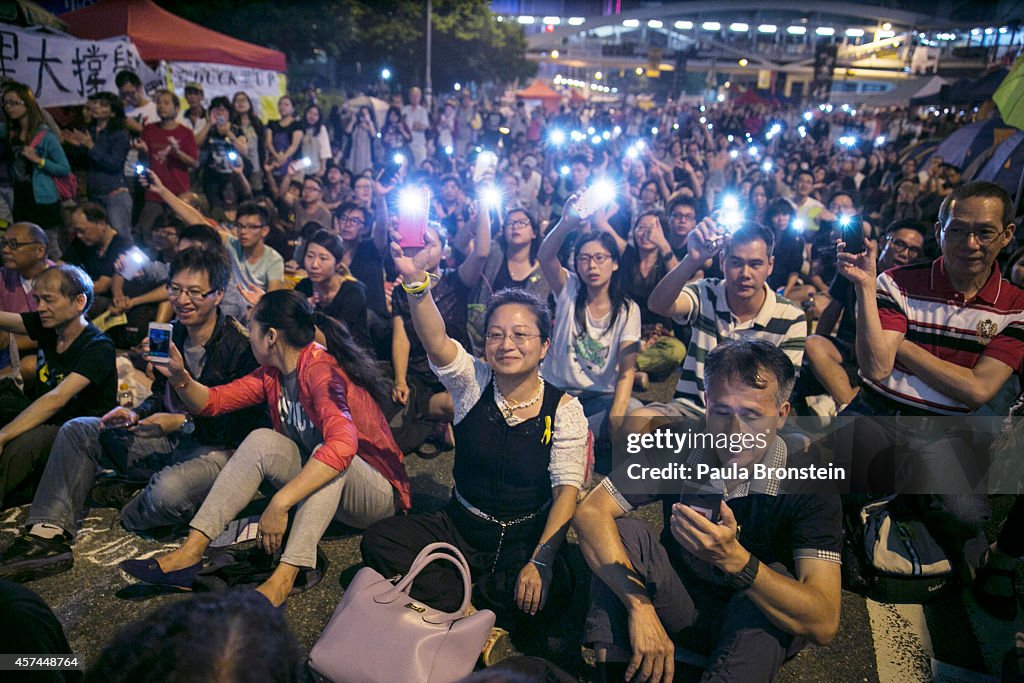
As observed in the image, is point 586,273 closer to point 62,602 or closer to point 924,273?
point 924,273

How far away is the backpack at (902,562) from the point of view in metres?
3.13

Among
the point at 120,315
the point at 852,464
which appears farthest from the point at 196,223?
the point at 852,464

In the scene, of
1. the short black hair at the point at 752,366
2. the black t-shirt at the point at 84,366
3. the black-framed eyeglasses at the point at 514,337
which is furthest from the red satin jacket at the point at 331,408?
the short black hair at the point at 752,366

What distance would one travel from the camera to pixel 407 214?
9.48ft

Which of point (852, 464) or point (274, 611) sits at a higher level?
point (274, 611)

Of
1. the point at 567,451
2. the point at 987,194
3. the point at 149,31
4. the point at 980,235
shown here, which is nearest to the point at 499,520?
the point at 567,451

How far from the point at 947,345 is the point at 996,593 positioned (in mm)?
1217

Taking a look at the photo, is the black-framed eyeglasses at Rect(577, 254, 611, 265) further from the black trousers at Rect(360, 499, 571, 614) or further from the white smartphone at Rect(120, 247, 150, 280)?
the white smartphone at Rect(120, 247, 150, 280)

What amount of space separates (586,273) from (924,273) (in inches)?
77.4

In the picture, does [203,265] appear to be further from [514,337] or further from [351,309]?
[514,337]

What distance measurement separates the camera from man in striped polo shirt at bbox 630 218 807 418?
3793mm

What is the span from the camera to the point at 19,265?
4.44m

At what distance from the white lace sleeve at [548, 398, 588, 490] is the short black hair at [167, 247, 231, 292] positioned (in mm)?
2182

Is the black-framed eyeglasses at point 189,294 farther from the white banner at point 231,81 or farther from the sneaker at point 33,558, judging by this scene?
Answer: the white banner at point 231,81
